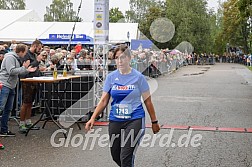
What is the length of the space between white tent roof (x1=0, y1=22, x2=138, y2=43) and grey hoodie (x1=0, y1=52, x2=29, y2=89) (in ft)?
71.6

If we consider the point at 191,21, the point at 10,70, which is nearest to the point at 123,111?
the point at 10,70

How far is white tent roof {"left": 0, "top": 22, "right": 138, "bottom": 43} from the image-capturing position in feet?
101

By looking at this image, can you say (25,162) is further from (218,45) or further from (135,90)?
(218,45)

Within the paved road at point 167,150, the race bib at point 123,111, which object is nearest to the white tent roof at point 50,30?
the paved road at point 167,150

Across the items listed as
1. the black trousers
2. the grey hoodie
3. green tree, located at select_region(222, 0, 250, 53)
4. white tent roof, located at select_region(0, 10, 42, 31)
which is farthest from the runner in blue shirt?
green tree, located at select_region(222, 0, 250, 53)

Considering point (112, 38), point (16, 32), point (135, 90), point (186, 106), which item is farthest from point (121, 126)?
point (16, 32)

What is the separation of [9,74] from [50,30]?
2535 cm

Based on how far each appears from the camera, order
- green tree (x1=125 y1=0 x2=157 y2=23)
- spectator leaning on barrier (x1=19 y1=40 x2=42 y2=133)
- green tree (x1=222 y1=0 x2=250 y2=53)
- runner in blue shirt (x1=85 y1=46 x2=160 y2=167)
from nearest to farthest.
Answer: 1. runner in blue shirt (x1=85 y1=46 x2=160 y2=167)
2. spectator leaning on barrier (x1=19 y1=40 x2=42 y2=133)
3. green tree (x1=222 y1=0 x2=250 y2=53)
4. green tree (x1=125 y1=0 x2=157 y2=23)

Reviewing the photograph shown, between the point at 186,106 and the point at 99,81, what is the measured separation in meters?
4.04

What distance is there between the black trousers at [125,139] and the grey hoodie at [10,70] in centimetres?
366

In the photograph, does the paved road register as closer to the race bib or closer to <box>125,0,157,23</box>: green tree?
the race bib

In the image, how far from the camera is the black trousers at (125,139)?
4.90m

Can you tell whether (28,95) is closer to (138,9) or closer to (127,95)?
(127,95)

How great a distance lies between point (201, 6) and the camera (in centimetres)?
5994
